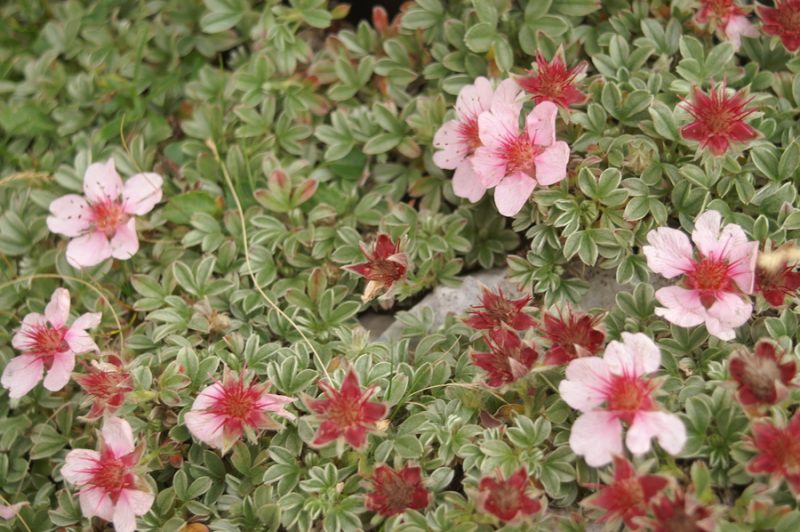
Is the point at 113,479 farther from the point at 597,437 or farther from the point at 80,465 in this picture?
the point at 597,437

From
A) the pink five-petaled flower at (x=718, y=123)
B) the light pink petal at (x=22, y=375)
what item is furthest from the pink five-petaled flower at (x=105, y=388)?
the pink five-petaled flower at (x=718, y=123)

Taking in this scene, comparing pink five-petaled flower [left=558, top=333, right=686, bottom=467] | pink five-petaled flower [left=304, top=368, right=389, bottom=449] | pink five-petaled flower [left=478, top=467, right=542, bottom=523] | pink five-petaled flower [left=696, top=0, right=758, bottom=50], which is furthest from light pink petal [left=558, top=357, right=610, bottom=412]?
pink five-petaled flower [left=696, top=0, right=758, bottom=50]

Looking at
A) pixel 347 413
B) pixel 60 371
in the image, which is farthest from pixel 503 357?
pixel 60 371

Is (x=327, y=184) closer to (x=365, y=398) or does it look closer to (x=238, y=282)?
(x=238, y=282)

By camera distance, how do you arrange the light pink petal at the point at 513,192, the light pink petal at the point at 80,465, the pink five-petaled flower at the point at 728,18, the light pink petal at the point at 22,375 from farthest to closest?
the pink five-petaled flower at the point at 728,18 < the light pink petal at the point at 22,375 < the light pink petal at the point at 513,192 < the light pink petal at the point at 80,465

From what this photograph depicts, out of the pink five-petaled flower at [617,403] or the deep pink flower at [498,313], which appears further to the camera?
A: the deep pink flower at [498,313]

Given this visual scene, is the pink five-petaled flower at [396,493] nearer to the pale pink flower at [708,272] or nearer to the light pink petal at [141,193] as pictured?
the pale pink flower at [708,272]
